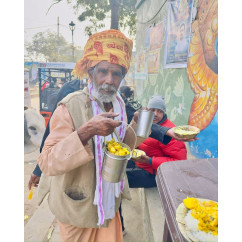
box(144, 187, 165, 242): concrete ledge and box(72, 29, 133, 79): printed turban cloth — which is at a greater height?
box(72, 29, 133, 79): printed turban cloth

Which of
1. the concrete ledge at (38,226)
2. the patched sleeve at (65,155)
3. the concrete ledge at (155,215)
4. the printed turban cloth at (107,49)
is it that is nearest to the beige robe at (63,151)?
the patched sleeve at (65,155)

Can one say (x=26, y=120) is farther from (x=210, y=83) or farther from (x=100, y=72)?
(x=210, y=83)

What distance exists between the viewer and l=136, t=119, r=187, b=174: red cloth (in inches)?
81.9

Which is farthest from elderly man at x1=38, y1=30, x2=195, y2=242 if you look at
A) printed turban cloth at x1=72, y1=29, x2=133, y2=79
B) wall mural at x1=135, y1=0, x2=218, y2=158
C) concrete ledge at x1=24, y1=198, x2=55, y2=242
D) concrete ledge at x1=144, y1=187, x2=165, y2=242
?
wall mural at x1=135, y1=0, x2=218, y2=158

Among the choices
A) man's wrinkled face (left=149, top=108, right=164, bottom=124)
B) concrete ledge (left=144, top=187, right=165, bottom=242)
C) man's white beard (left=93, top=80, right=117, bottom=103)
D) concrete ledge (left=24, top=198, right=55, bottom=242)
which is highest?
man's white beard (left=93, top=80, right=117, bottom=103)

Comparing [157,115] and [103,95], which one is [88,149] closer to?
[103,95]

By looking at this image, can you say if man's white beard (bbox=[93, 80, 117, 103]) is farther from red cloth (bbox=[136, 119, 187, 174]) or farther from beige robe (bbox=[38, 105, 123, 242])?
red cloth (bbox=[136, 119, 187, 174])

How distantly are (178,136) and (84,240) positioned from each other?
1140 mm

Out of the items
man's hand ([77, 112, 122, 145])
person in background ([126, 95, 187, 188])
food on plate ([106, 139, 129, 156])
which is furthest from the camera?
person in background ([126, 95, 187, 188])

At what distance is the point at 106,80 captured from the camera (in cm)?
134

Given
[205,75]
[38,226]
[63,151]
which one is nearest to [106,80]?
[63,151]

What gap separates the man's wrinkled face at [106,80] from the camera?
134 cm

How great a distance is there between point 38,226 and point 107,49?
2440 millimetres

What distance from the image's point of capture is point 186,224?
0.89 m
